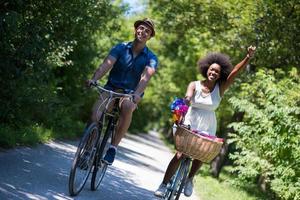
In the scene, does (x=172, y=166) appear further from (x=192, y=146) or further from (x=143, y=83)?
(x=143, y=83)

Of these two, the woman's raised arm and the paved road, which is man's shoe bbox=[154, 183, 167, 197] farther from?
the woman's raised arm

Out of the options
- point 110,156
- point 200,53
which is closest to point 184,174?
point 110,156

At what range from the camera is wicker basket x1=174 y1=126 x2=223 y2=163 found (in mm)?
6906

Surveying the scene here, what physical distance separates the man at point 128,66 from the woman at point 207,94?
0.70 meters

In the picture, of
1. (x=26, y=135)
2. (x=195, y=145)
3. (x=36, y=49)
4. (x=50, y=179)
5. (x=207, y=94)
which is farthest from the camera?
(x=26, y=135)

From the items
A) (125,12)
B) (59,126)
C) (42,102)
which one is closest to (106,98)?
(42,102)

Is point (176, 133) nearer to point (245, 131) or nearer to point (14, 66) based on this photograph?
point (14, 66)

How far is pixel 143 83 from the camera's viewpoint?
7.30 m

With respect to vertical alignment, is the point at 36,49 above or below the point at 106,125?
above

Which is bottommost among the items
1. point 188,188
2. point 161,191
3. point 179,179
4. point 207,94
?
point 161,191

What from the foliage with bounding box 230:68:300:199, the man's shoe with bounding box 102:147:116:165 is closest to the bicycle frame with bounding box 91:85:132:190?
the man's shoe with bounding box 102:147:116:165

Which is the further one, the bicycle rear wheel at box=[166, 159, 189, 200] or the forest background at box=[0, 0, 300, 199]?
the forest background at box=[0, 0, 300, 199]

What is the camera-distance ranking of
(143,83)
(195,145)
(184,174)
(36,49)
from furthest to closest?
(36,49)
(184,174)
(143,83)
(195,145)

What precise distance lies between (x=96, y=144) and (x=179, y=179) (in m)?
1.23
